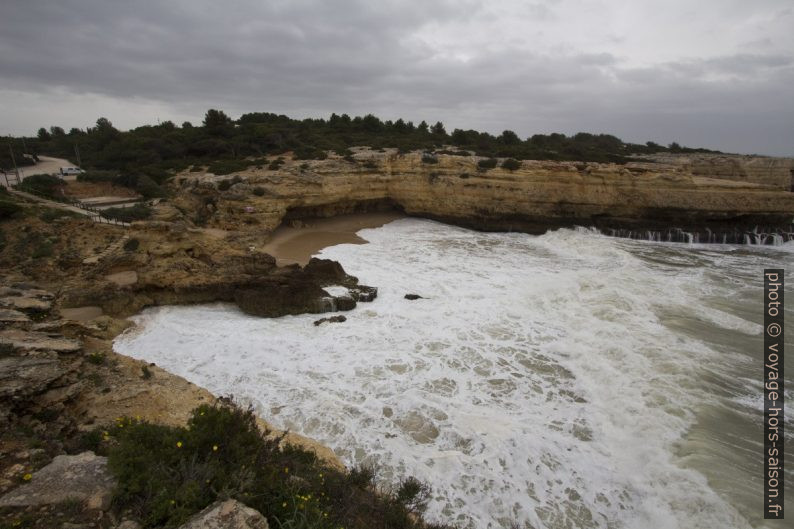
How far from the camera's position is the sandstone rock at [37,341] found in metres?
5.66

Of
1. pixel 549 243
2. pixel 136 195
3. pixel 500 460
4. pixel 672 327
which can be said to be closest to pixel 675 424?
pixel 500 460

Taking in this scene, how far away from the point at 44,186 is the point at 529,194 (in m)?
23.9

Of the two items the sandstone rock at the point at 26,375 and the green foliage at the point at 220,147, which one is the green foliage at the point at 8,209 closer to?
the green foliage at the point at 220,147

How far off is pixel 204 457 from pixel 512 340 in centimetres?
786

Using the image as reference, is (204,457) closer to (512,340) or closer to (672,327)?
(512,340)

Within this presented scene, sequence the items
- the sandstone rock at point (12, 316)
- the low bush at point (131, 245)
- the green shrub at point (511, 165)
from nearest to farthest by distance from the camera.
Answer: the sandstone rock at point (12, 316), the low bush at point (131, 245), the green shrub at point (511, 165)

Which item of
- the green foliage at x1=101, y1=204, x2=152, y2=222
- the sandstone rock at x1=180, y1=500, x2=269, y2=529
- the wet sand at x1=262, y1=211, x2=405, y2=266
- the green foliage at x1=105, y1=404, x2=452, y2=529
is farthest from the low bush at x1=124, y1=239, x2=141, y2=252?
the sandstone rock at x1=180, y1=500, x2=269, y2=529

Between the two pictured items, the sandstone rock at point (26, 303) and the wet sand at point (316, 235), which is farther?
the wet sand at point (316, 235)

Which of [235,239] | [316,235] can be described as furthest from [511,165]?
[235,239]

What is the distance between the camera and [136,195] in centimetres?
1933

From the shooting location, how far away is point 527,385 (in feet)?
27.0

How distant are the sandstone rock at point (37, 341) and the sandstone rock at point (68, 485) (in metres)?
3.02

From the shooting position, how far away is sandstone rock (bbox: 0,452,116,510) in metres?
3.16

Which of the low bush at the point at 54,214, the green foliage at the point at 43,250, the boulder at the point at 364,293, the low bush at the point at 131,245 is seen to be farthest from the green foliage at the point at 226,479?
the low bush at the point at 54,214
